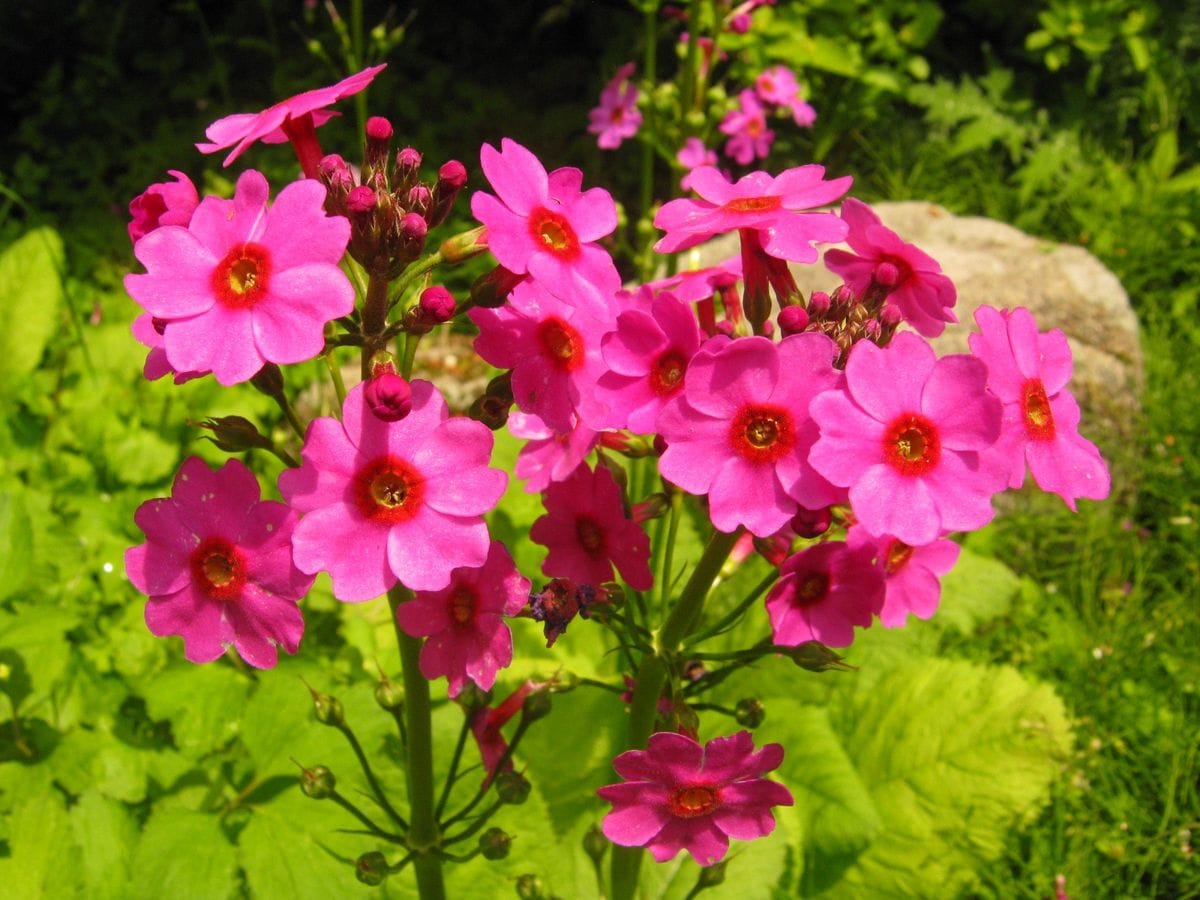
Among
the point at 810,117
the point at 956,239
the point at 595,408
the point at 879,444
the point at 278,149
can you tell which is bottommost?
the point at 278,149

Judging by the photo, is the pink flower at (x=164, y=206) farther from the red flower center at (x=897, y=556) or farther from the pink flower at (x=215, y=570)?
the red flower center at (x=897, y=556)

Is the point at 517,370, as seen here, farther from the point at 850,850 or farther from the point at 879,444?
the point at 850,850

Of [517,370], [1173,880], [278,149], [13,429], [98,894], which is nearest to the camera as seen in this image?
[517,370]

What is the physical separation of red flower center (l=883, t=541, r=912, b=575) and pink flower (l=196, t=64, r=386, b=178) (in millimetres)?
1032

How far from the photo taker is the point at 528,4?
6980 mm

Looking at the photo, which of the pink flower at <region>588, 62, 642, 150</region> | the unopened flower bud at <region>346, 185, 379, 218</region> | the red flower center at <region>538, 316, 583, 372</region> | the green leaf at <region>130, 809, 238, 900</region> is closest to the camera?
the unopened flower bud at <region>346, 185, 379, 218</region>

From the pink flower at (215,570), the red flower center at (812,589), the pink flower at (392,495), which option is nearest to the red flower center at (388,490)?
the pink flower at (392,495)

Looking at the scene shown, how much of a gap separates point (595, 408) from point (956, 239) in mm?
4131

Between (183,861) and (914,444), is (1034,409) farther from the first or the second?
(183,861)

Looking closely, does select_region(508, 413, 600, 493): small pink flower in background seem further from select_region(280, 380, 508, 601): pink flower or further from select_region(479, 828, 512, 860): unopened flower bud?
select_region(479, 828, 512, 860): unopened flower bud

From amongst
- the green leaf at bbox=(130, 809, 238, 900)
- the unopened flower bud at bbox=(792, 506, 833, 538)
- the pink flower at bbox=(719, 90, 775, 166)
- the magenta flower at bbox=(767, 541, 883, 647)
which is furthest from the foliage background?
the unopened flower bud at bbox=(792, 506, 833, 538)

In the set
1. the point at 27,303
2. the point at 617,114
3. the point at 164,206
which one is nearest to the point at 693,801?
the point at 164,206

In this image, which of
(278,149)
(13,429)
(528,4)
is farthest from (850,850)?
(528,4)

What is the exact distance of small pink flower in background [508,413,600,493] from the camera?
157cm
